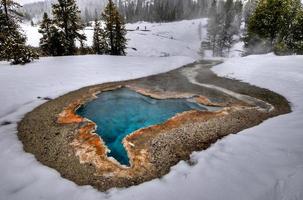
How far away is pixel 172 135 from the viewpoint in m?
8.55

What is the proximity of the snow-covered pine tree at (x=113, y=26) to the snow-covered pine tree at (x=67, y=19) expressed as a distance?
3.41 m

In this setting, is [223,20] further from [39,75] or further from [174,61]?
[39,75]

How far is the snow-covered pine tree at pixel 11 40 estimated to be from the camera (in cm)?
1831

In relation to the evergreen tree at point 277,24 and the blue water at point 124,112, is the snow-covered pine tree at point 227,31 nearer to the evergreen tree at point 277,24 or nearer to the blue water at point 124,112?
the evergreen tree at point 277,24

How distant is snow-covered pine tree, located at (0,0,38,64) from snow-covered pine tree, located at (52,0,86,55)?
16.1 ft

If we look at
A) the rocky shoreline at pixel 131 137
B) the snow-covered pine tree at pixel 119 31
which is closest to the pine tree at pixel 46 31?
the snow-covered pine tree at pixel 119 31

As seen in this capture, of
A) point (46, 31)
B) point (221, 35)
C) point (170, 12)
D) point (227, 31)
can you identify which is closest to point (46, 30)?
point (46, 31)

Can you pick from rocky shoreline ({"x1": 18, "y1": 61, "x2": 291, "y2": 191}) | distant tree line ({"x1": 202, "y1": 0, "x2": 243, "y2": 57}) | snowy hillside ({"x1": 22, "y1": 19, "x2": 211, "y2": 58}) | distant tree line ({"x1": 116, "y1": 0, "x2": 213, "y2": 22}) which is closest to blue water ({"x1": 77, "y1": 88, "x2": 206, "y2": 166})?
rocky shoreline ({"x1": 18, "y1": 61, "x2": 291, "y2": 191})

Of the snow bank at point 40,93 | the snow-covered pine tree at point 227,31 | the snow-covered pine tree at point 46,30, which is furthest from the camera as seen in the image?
the snow-covered pine tree at point 227,31

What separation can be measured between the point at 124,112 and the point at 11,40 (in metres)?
13.6

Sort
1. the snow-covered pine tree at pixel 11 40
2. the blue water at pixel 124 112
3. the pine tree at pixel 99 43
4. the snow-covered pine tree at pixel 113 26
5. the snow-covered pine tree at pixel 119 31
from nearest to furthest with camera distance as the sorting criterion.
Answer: the blue water at pixel 124 112 < the snow-covered pine tree at pixel 11 40 < the snow-covered pine tree at pixel 113 26 < the snow-covered pine tree at pixel 119 31 < the pine tree at pixel 99 43

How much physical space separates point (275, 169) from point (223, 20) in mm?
70543

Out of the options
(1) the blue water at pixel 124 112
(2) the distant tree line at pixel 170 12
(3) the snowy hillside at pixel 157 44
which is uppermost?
(2) the distant tree line at pixel 170 12

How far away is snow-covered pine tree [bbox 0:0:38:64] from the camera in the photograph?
18312 millimetres
